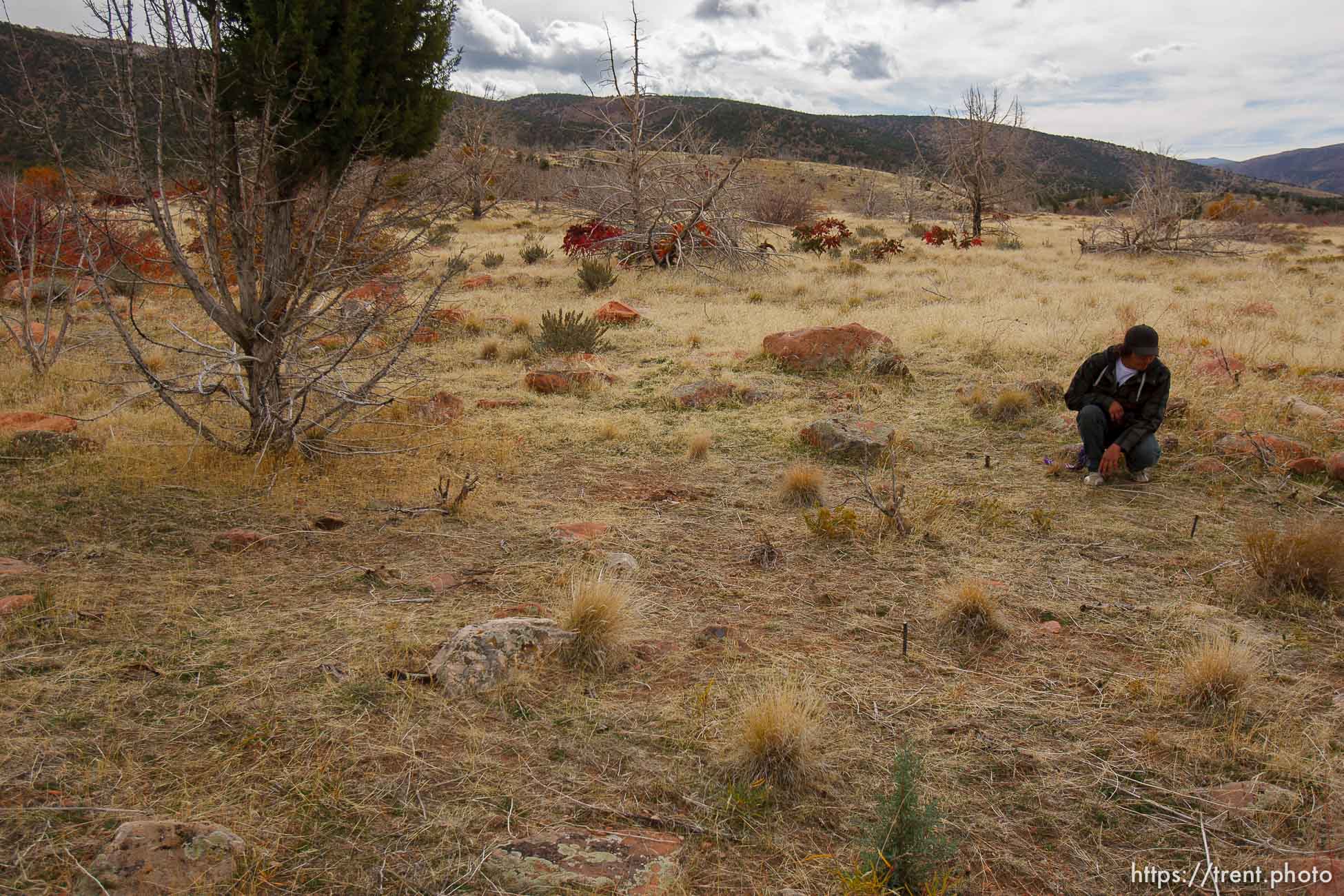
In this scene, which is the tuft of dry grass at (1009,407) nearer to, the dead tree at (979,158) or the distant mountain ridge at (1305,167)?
the dead tree at (979,158)

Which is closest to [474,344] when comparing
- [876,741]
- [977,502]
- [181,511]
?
[181,511]

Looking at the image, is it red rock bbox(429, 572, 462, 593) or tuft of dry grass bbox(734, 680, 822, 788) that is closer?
tuft of dry grass bbox(734, 680, 822, 788)

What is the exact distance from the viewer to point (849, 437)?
19.0 feet

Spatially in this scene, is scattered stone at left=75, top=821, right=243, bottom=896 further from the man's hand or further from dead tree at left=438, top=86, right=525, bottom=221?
the man's hand

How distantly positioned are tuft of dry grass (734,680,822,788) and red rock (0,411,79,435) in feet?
16.4

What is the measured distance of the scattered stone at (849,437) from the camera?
18.8 feet

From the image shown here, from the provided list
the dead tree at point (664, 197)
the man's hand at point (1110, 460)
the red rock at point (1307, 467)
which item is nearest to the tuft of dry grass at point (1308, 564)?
the man's hand at point (1110, 460)

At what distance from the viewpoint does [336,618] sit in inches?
124

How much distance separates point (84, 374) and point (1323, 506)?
1011cm

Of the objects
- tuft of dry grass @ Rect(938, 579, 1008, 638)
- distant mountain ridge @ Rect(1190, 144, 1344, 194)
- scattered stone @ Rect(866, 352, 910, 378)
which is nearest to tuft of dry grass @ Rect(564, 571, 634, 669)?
tuft of dry grass @ Rect(938, 579, 1008, 638)

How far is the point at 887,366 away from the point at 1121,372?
3.11 meters

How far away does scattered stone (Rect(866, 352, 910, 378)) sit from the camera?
317 inches

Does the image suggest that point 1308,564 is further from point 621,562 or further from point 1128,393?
point 621,562

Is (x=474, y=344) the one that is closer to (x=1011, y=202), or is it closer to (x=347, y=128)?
(x=347, y=128)
